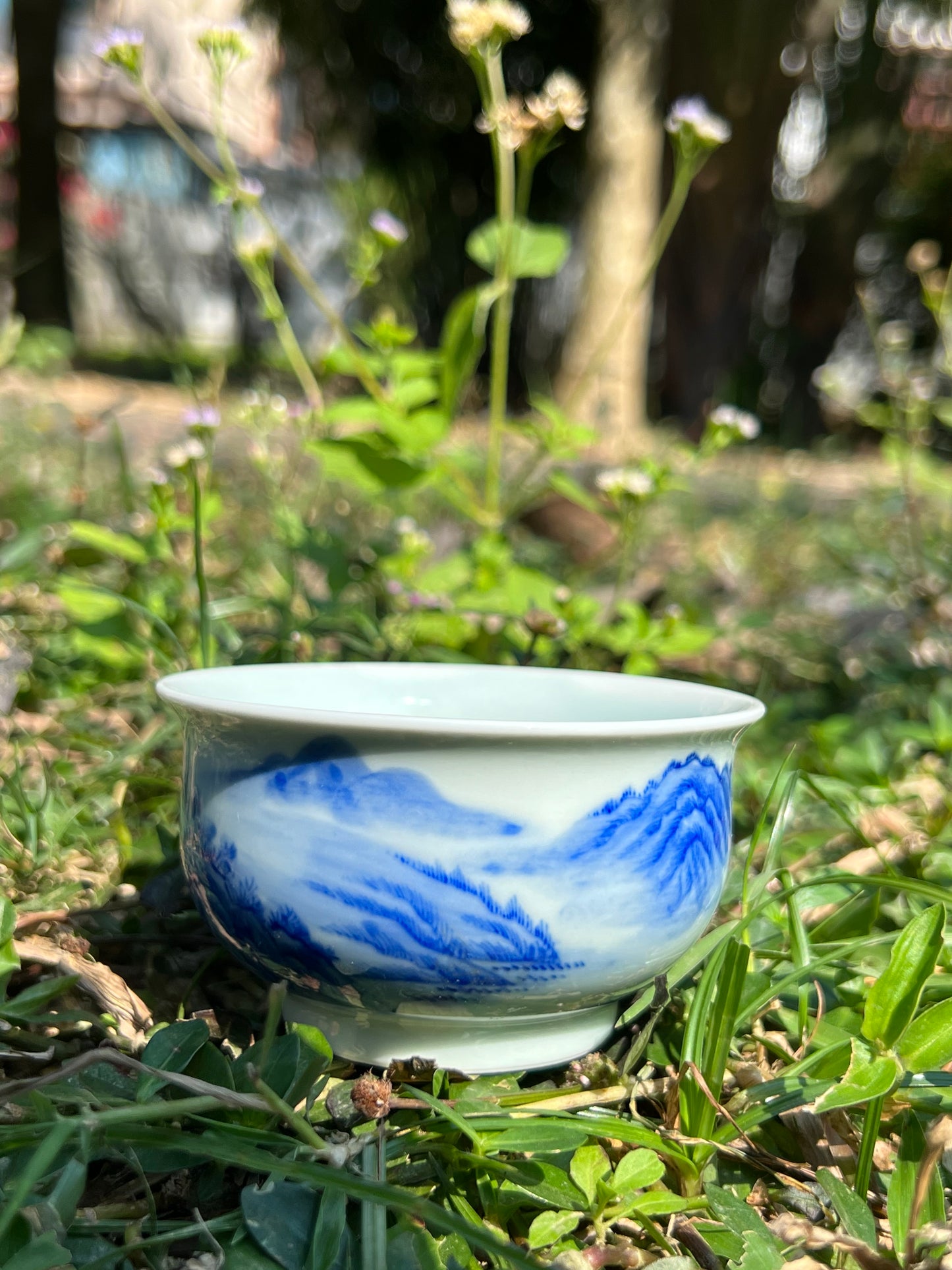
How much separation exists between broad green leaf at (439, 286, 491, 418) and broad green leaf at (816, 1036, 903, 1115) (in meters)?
0.98

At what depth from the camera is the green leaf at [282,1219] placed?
2.20ft

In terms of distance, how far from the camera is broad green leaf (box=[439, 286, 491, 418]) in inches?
58.9

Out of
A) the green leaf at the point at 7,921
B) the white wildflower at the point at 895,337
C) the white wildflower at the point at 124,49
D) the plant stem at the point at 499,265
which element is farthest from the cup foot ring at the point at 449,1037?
the white wildflower at the point at 895,337

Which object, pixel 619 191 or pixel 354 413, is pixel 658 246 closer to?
pixel 354 413

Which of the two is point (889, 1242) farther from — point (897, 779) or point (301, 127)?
point (301, 127)

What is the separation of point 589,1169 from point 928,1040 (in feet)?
0.84

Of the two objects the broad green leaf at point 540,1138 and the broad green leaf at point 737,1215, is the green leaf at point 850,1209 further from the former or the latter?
the broad green leaf at point 540,1138

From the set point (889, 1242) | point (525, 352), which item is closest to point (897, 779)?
point (889, 1242)

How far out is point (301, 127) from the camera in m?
7.34

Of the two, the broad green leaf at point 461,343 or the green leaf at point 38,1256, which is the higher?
the broad green leaf at point 461,343

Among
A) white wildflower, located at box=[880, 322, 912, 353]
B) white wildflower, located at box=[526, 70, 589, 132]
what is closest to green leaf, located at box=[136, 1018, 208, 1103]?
white wildflower, located at box=[526, 70, 589, 132]

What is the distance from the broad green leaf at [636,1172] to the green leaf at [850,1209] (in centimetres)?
11

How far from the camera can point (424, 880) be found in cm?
Answer: 75

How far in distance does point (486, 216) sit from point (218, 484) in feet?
18.2
